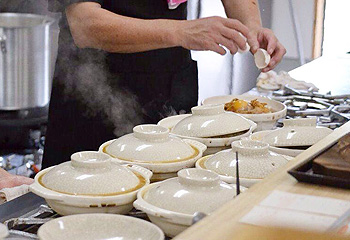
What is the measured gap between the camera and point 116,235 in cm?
124

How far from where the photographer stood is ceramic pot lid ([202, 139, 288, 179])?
5.00 ft

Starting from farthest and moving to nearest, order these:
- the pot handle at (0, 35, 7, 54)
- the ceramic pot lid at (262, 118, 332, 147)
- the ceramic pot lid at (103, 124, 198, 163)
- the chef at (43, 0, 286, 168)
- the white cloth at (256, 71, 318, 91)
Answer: the pot handle at (0, 35, 7, 54) → the white cloth at (256, 71, 318, 91) → the chef at (43, 0, 286, 168) → the ceramic pot lid at (262, 118, 332, 147) → the ceramic pot lid at (103, 124, 198, 163)

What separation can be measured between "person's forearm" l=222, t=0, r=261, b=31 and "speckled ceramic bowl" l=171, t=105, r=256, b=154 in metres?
1.09

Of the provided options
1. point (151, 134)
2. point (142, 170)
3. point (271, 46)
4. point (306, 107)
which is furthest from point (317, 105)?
point (142, 170)

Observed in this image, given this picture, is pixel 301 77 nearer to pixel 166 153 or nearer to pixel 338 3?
pixel 166 153

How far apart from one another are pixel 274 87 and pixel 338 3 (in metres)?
4.47

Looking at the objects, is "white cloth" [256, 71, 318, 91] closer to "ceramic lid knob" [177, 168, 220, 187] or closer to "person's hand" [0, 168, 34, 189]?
"person's hand" [0, 168, 34, 189]

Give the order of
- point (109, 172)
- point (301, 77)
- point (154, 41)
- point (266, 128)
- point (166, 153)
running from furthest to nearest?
point (301, 77) → point (154, 41) → point (266, 128) → point (166, 153) → point (109, 172)

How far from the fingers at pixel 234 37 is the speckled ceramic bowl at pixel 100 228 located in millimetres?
1281

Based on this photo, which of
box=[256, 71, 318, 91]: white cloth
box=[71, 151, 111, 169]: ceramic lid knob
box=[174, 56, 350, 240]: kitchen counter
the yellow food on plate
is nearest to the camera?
box=[174, 56, 350, 240]: kitchen counter

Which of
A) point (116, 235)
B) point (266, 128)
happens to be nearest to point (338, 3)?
point (266, 128)

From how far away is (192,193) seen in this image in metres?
1.33

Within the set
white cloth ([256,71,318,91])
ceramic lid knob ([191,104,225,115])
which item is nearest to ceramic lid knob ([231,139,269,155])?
ceramic lid knob ([191,104,225,115])

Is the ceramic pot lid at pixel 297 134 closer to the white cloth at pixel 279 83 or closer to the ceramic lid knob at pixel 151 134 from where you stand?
the ceramic lid knob at pixel 151 134
